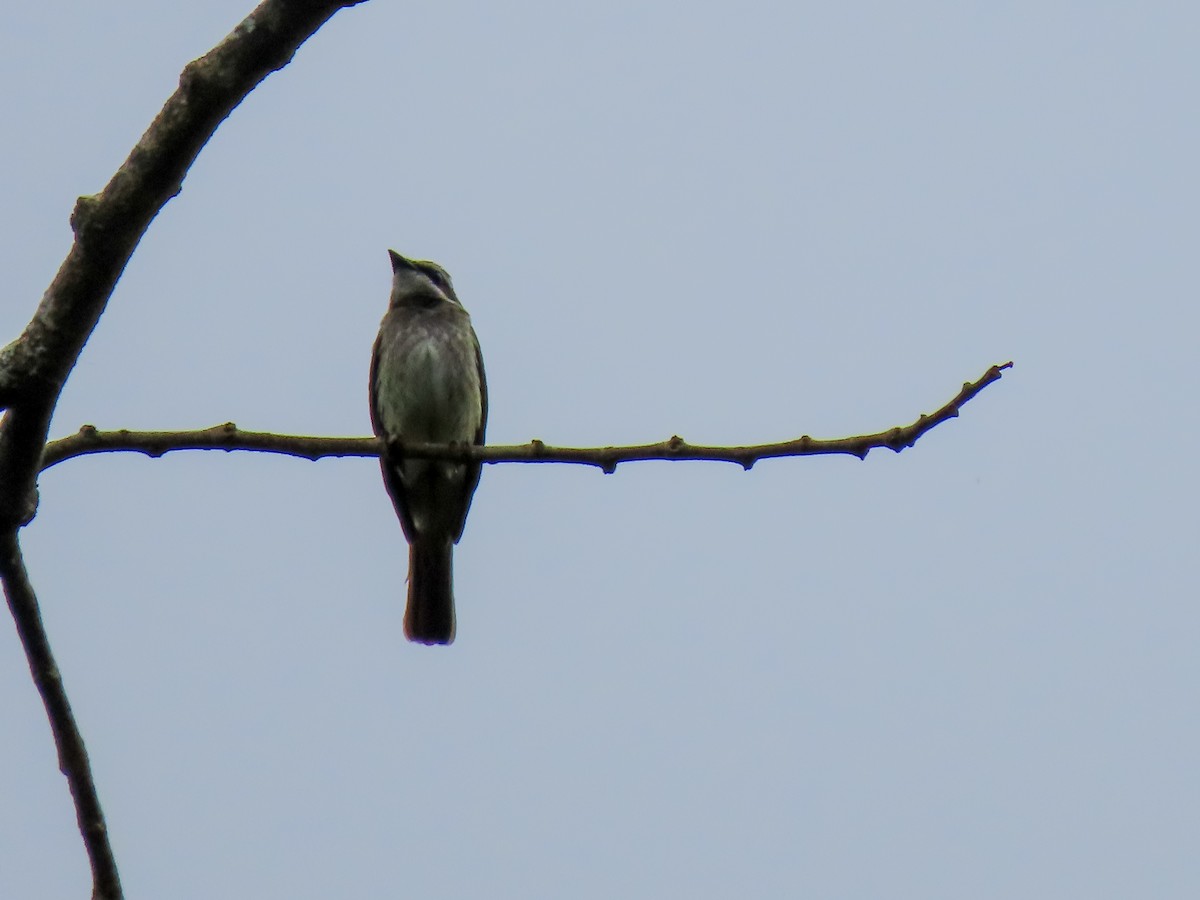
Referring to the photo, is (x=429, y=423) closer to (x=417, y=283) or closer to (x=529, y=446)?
(x=417, y=283)

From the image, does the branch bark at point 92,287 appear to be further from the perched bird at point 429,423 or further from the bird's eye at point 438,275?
the bird's eye at point 438,275

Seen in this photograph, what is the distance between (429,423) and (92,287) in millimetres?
4714

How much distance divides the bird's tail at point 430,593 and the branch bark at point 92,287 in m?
4.65

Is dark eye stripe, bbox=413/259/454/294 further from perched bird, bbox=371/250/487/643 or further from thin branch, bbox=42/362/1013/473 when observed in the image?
thin branch, bbox=42/362/1013/473

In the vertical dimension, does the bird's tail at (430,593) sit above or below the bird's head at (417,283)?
below

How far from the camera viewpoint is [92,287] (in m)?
2.86

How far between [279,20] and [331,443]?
1214mm

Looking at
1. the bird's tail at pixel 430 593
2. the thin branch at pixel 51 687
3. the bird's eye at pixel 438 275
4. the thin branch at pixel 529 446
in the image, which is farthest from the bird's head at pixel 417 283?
the thin branch at pixel 51 687

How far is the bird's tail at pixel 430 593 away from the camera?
A: 773 cm

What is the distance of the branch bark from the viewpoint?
8.98ft

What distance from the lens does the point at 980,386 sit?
3.11 metres

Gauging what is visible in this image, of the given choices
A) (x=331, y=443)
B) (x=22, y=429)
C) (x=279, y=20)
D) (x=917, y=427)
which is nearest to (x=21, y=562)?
(x=22, y=429)

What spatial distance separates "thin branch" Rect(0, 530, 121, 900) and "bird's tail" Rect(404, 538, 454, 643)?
15.2 ft

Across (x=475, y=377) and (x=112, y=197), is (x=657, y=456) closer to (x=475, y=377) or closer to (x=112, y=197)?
(x=112, y=197)
